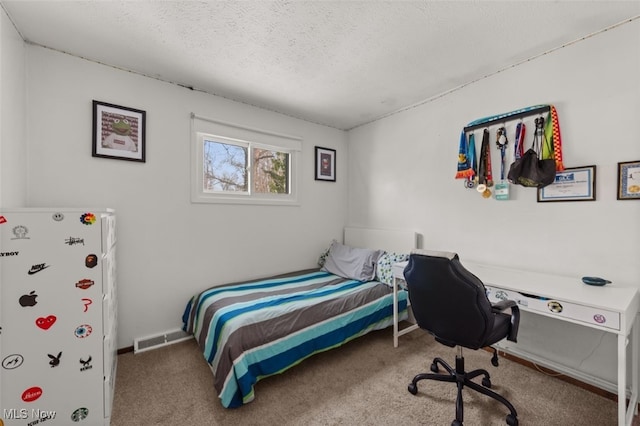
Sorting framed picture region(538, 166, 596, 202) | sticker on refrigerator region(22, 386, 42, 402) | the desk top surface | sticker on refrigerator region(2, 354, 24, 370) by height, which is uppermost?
framed picture region(538, 166, 596, 202)

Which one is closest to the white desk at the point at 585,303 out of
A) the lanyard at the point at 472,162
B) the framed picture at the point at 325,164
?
the lanyard at the point at 472,162

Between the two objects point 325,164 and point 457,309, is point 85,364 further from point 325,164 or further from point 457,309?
point 325,164

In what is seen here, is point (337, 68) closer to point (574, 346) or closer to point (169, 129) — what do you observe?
point (169, 129)

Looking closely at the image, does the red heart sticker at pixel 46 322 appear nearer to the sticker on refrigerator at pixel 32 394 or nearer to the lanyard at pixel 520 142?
the sticker on refrigerator at pixel 32 394

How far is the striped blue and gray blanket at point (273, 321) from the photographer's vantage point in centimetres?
180

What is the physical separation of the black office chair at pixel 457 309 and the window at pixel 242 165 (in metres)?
2.09

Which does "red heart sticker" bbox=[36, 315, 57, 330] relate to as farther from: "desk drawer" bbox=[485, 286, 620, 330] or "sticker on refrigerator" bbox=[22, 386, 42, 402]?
"desk drawer" bbox=[485, 286, 620, 330]

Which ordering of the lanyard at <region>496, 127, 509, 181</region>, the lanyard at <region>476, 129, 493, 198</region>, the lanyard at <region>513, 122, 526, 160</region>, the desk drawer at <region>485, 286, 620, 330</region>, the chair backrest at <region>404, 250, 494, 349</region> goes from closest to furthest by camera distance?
1. the desk drawer at <region>485, 286, 620, 330</region>
2. the chair backrest at <region>404, 250, 494, 349</region>
3. the lanyard at <region>513, 122, 526, 160</region>
4. the lanyard at <region>496, 127, 509, 181</region>
5. the lanyard at <region>476, 129, 493, 198</region>

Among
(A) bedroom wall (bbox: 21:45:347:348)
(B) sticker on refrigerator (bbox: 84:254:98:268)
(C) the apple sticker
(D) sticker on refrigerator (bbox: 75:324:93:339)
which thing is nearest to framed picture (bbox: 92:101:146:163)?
(A) bedroom wall (bbox: 21:45:347:348)

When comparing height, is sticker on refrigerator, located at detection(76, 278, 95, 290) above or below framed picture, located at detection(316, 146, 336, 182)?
below

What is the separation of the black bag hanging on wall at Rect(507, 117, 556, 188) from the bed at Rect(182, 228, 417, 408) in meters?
1.18

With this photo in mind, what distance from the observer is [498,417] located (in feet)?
5.38

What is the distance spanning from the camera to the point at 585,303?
1.48 m

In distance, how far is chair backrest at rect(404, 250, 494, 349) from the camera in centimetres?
154
